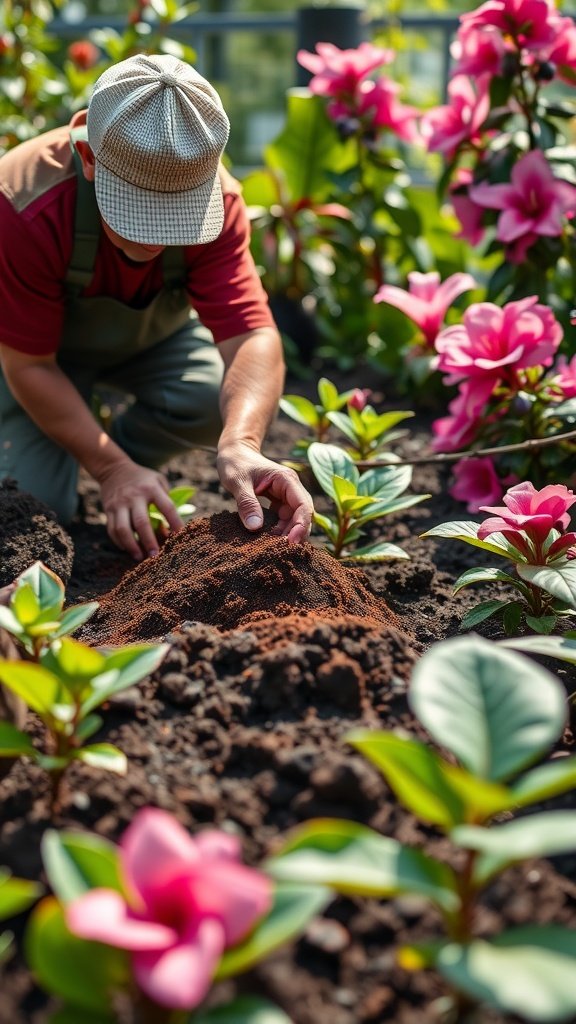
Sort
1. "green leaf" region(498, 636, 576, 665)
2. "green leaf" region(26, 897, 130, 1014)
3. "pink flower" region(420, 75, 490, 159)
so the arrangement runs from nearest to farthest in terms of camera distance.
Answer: "green leaf" region(26, 897, 130, 1014)
"green leaf" region(498, 636, 576, 665)
"pink flower" region(420, 75, 490, 159)

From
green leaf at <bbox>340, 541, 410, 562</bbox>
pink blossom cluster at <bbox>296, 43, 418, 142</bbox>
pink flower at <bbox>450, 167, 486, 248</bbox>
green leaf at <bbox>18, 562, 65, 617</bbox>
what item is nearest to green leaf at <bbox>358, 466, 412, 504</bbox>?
green leaf at <bbox>340, 541, 410, 562</bbox>

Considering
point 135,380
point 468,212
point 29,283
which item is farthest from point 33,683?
point 468,212

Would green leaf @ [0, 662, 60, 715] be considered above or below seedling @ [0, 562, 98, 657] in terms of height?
above

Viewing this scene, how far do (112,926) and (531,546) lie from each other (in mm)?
1199

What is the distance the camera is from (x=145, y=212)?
221 centimetres

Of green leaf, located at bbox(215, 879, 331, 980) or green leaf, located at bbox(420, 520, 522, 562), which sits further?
green leaf, located at bbox(420, 520, 522, 562)

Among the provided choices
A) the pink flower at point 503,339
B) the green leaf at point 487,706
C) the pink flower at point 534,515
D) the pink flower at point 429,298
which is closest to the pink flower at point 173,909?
the green leaf at point 487,706

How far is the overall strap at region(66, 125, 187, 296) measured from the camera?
249 cm

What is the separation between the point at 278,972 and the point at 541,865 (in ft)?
1.30

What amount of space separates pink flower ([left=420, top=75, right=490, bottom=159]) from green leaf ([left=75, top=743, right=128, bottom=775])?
2273 millimetres

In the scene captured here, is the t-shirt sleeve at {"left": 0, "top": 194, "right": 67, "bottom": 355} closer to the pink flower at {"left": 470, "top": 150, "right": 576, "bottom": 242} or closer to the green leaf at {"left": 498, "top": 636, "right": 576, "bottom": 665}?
the pink flower at {"left": 470, "top": 150, "right": 576, "bottom": 242}

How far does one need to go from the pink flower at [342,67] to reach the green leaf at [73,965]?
3.20 meters

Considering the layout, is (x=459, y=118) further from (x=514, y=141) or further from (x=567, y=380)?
(x=567, y=380)

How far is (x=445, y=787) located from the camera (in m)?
1.20
